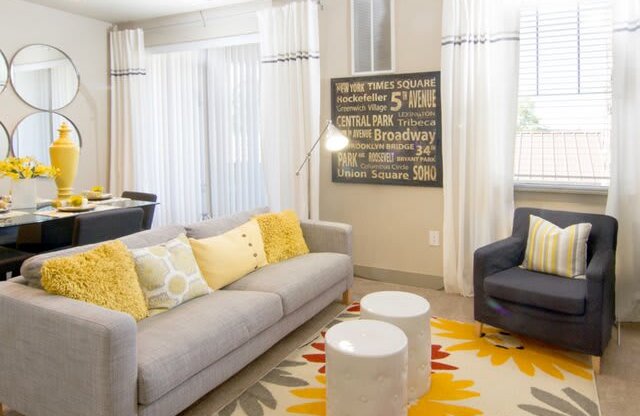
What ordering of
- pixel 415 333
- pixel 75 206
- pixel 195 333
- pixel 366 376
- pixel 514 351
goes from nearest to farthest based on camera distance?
pixel 366 376
pixel 195 333
pixel 415 333
pixel 514 351
pixel 75 206

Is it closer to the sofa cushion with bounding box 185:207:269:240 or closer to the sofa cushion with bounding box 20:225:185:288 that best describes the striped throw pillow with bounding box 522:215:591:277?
the sofa cushion with bounding box 185:207:269:240

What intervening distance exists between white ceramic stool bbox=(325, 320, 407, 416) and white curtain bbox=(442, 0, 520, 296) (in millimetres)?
1907

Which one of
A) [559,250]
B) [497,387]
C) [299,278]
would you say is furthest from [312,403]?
[559,250]

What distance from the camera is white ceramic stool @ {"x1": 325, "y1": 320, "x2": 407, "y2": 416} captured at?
1.95m

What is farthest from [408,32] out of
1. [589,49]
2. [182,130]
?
[182,130]

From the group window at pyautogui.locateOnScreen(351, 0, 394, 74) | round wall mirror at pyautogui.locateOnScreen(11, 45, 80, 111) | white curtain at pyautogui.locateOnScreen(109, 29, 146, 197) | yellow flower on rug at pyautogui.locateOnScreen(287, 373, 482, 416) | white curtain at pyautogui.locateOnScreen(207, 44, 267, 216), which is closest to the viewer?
yellow flower on rug at pyautogui.locateOnScreen(287, 373, 482, 416)

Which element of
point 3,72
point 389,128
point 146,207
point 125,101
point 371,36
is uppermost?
point 371,36

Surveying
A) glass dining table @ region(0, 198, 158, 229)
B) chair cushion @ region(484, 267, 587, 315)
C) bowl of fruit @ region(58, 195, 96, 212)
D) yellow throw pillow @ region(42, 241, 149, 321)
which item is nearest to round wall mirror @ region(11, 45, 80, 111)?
glass dining table @ region(0, 198, 158, 229)

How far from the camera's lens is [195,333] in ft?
7.19

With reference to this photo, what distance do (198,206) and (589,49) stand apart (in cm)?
390

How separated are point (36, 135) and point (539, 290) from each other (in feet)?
15.1

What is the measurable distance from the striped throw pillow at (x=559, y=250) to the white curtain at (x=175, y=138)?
3.52m

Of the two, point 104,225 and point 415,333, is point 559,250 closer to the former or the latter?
point 415,333

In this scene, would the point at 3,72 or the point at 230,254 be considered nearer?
the point at 230,254
